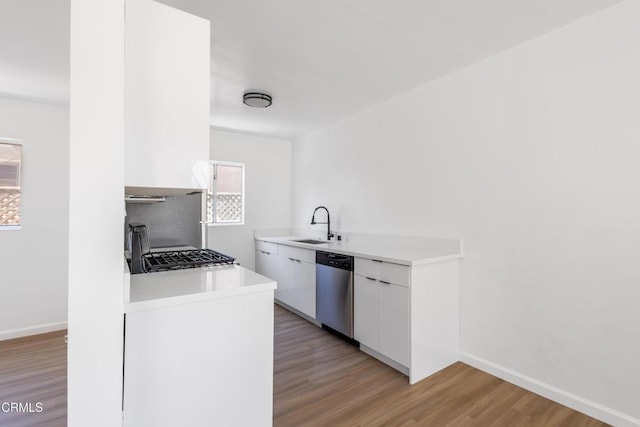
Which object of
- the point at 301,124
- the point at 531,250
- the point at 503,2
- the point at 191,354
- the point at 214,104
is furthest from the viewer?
Answer: the point at 301,124

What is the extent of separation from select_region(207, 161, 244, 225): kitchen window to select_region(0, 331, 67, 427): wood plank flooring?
217 cm

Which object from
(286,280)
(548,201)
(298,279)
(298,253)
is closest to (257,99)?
(298,253)

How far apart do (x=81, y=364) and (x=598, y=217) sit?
→ 275cm

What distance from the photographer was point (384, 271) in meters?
2.51

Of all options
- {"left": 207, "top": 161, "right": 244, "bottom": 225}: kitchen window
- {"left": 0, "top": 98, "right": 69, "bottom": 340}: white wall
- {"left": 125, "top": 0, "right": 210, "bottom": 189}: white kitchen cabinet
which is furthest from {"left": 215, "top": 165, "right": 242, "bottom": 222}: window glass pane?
{"left": 125, "top": 0, "right": 210, "bottom": 189}: white kitchen cabinet

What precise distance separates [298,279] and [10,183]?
3.27m

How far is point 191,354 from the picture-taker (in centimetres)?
126

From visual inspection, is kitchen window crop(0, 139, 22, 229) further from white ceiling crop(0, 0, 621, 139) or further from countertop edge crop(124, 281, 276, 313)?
countertop edge crop(124, 281, 276, 313)

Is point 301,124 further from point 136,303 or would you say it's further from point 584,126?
point 136,303

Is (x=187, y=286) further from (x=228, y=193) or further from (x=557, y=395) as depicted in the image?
(x=228, y=193)

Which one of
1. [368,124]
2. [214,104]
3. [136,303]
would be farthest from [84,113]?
[368,124]

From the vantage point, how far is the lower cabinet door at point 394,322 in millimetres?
2322

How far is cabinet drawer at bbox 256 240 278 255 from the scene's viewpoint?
163 inches

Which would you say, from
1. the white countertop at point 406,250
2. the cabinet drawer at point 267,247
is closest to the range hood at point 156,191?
the white countertop at point 406,250
